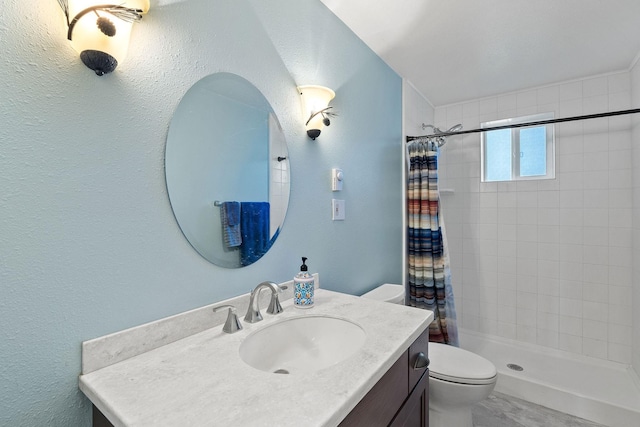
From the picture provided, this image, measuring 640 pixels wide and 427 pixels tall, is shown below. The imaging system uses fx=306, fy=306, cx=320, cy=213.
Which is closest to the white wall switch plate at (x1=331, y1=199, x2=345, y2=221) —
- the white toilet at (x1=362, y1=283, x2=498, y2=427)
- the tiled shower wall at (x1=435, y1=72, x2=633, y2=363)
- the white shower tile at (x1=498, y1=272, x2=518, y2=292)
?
the white toilet at (x1=362, y1=283, x2=498, y2=427)

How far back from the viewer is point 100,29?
0.68m

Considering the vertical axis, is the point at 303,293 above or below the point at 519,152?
below

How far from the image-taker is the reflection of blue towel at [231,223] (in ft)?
3.38

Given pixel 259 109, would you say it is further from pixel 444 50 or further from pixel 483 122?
pixel 483 122

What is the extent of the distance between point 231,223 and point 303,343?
481 millimetres

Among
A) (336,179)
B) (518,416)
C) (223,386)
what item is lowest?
(518,416)

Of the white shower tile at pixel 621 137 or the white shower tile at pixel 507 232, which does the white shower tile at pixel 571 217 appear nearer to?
the white shower tile at pixel 507 232

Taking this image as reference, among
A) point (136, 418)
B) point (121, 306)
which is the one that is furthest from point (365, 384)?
point (121, 306)

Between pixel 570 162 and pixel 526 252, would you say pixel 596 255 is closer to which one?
pixel 526 252

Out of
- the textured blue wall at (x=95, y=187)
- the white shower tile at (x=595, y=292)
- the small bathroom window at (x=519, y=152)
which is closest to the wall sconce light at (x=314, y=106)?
the textured blue wall at (x=95, y=187)

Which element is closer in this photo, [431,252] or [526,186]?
[431,252]

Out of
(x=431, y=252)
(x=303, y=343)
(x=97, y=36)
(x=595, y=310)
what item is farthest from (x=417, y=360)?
(x=595, y=310)

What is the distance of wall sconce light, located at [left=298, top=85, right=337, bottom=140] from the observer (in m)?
1.35

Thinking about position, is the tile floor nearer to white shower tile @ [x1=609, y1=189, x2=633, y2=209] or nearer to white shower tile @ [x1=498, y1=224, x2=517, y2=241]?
white shower tile @ [x1=498, y1=224, x2=517, y2=241]
